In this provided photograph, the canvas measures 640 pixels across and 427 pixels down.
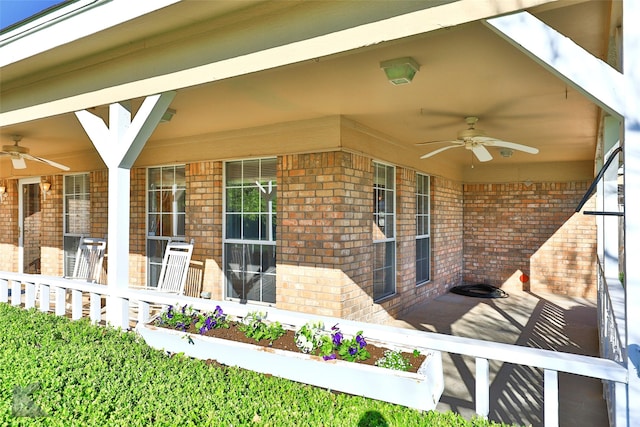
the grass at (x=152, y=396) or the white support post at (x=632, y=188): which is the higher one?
the white support post at (x=632, y=188)

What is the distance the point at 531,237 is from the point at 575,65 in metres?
7.59

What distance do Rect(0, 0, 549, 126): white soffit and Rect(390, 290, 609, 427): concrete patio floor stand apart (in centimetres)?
250

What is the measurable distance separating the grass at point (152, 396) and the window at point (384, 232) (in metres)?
3.08

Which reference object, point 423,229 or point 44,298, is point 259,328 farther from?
point 423,229

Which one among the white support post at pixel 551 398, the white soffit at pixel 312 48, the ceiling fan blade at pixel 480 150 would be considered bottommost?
the white support post at pixel 551 398

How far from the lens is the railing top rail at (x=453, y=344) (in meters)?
1.71

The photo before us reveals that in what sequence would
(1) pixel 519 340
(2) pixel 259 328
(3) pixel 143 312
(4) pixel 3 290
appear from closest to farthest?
(2) pixel 259 328 → (3) pixel 143 312 → (4) pixel 3 290 → (1) pixel 519 340

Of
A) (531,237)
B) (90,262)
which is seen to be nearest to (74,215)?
(90,262)

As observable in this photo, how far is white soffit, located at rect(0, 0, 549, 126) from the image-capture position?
72.9 inches

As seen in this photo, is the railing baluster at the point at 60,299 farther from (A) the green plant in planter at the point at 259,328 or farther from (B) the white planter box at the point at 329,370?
(A) the green plant in planter at the point at 259,328

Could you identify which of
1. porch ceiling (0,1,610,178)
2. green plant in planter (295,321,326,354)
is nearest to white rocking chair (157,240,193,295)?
porch ceiling (0,1,610,178)

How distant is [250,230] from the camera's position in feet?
17.4

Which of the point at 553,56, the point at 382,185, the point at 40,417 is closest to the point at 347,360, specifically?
the point at 40,417

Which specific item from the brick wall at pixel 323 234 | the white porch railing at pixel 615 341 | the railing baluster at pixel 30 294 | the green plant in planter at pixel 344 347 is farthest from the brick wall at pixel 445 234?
the railing baluster at pixel 30 294
